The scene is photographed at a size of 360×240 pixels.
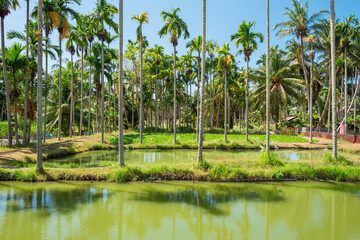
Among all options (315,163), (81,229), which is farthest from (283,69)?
(81,229)

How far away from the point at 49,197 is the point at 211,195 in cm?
644

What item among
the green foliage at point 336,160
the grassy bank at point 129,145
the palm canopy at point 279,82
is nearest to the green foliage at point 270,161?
the green foliage at point 336,160

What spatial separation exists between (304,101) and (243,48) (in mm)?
23411

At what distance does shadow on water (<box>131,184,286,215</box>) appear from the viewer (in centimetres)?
948

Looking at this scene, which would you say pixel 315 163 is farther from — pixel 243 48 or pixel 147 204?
pixel 243 48

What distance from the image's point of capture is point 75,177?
40.2 feet

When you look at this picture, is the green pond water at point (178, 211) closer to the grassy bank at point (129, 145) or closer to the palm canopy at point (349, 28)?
the grassy bank at point (129, 145)

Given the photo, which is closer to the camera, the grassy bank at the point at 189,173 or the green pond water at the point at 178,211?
the green pond water at the point at 178,211

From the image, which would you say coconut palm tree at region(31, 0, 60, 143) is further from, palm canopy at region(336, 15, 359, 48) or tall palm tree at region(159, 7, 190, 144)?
palm canopy at region(336, 15, 359, 48)

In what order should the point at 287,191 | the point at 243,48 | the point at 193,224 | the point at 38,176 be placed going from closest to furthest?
the point at 193,224
the point at 287,191
the point at 38,176
the point at 243,48

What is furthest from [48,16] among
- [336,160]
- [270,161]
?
[336,160]

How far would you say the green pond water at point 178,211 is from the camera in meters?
7.11

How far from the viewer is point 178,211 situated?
866 centimetres

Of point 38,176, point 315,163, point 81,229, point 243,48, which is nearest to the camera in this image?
point 81,229
